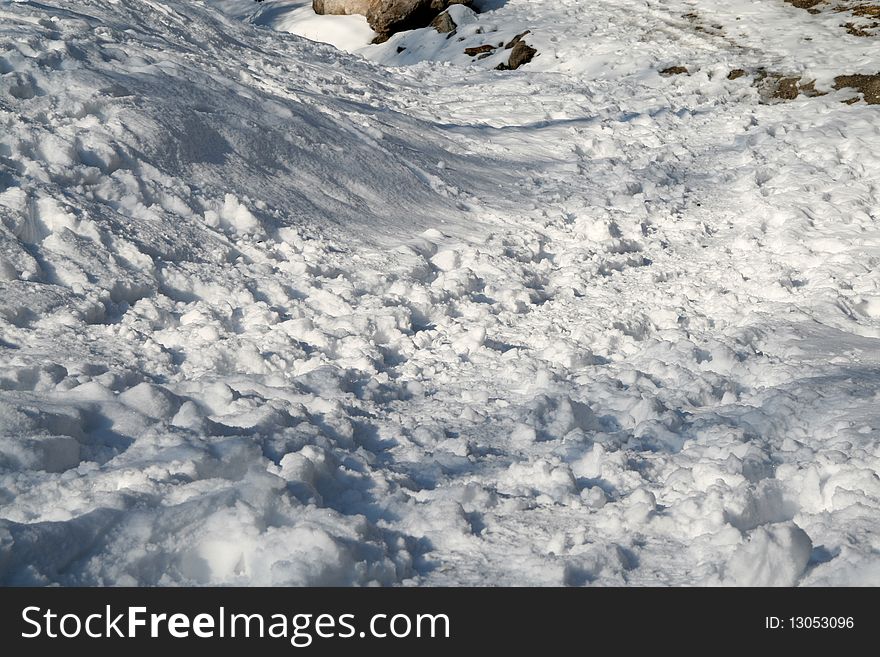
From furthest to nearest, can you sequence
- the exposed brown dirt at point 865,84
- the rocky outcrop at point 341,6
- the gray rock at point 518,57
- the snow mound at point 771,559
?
the rocky outcrop at point 341,6 → the gray rock at point 518,57 → the exposed brown dirt at point 865,84 → the snow mound at point 771,559

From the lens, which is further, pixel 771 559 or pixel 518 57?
pixel 518 57

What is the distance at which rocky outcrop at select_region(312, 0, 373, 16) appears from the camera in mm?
15445

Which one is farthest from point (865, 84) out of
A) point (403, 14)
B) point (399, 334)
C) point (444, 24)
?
point (399, 334)

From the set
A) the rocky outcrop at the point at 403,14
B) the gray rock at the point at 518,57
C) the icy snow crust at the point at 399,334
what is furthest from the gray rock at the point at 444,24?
the icy snow crust at the point at 399,334

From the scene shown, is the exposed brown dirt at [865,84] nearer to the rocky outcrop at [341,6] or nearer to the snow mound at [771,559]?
the rocky outcrop at [341,6]

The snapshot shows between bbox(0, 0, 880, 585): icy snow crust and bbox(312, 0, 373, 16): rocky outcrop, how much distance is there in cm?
669

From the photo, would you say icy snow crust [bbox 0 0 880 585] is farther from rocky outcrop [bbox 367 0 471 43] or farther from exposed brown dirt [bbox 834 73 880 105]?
rocky outcrop [bbox 367 0 471 43]

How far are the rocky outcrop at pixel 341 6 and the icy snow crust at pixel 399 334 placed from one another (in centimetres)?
669

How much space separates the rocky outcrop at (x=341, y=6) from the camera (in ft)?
50.7

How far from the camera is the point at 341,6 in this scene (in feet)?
51.9

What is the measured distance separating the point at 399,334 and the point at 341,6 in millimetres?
12619

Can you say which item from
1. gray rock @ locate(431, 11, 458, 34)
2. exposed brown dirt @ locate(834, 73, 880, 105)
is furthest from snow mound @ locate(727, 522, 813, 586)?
gray rock @ locate(431, 11, 458, 34)

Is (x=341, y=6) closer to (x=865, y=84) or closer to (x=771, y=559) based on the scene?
(x=865, y=84)

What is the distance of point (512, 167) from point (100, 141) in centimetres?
389
